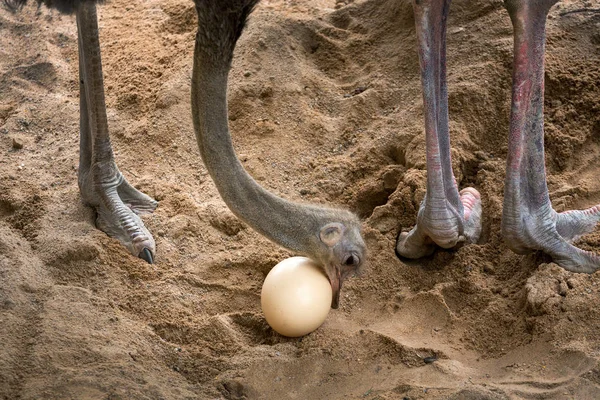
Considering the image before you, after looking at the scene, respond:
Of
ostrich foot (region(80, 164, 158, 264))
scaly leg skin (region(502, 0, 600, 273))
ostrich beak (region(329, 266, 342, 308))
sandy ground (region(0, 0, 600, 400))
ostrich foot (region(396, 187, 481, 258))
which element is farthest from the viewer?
ostrich foot (region(80, 164, 158, 264))

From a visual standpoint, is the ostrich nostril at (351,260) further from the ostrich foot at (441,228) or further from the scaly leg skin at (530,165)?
the scaly leg skin at (530,165)

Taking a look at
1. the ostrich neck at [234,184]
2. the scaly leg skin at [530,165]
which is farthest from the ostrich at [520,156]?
the ostrich neck at [234,184]

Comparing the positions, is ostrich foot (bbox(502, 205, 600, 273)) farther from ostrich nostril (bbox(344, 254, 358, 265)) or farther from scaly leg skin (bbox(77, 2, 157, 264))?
scaly leg skin (bbox(77, 2, 157, 264))

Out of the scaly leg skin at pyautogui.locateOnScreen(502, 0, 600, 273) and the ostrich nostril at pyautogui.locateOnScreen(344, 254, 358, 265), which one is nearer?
the ostrich nostril at pyautogui.locateOnScreen(344, 254, 358, 265)

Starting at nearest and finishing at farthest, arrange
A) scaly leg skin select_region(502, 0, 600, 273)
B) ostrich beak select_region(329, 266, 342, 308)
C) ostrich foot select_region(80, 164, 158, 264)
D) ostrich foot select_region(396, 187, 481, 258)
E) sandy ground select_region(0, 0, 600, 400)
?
sandy ground select_region(0, 0, 600, 400), ostrich beak select_region(329, 266, 342, 308), scaly leg skin select_region(502, 0, 600, 273), ostrich foot select_region(396, 187, 481, 258), ostrich foot select_region(80, 164, 158, 264)

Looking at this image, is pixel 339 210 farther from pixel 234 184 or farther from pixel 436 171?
pixel 436 171

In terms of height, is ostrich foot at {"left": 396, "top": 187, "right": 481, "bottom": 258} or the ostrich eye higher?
ostrich foot at {"left": 396, "top": 187, "right": 481, "bottom": 258}

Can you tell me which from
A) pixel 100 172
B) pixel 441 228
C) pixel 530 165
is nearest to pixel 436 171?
pixel 441 228

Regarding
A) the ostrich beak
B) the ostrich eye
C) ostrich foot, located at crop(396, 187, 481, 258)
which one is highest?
ostrich foot, located at crop(396, 187, 481, 258)

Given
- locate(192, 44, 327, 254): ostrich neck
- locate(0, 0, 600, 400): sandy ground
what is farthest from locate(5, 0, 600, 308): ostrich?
locate(0, 0, 600, 400): sandy ground

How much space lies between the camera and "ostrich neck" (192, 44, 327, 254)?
341cm

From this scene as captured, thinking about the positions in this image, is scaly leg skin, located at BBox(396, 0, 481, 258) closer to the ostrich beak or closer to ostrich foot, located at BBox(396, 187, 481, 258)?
ostrich foot, located at BBox(396, 187, 481, 258)

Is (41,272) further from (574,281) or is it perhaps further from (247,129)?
(574,281)

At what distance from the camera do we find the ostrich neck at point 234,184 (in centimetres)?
341
